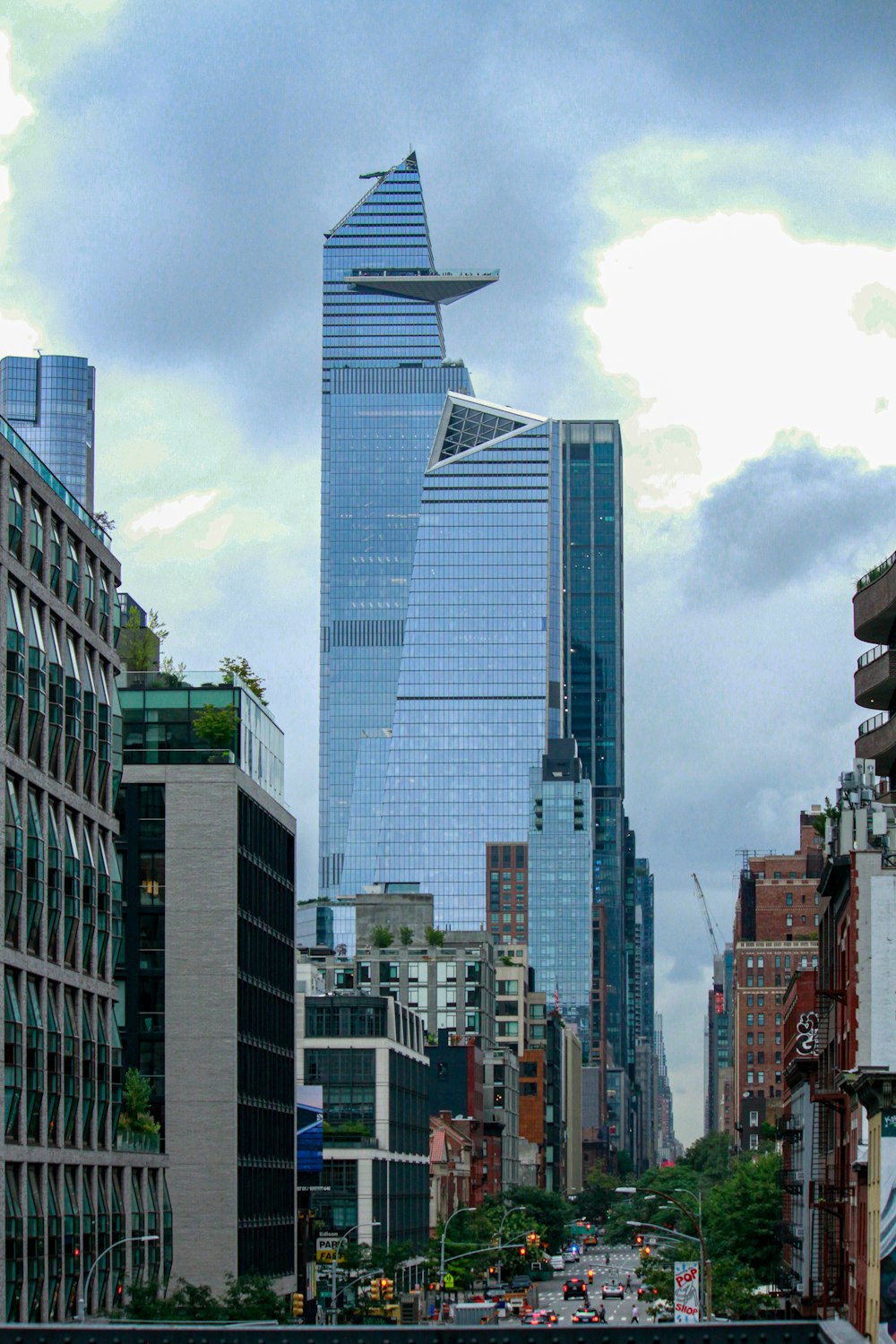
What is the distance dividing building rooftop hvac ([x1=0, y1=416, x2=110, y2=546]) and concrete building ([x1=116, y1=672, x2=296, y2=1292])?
14.3 metres

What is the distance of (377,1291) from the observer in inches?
4759

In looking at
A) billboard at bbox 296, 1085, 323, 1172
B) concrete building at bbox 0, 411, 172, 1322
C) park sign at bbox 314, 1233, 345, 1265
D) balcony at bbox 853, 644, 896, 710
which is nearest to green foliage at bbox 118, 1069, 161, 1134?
concrete building at bbox 0, 411, 172, 1322

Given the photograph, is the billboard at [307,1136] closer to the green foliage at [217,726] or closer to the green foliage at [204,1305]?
the green foliage at [217,726]

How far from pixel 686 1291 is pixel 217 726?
3516cm

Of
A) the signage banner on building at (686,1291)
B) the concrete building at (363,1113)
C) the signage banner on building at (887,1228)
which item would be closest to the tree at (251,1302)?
the signage banner on building at (686,1291)

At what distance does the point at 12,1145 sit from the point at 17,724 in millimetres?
13586

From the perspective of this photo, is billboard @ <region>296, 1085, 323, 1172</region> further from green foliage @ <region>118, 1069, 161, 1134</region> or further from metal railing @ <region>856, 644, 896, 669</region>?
metal railing @ <region>856, 644, 896, 669</region>

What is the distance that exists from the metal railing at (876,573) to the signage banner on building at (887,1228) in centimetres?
3138

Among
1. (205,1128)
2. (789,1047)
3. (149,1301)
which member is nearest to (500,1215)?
(789,1047)

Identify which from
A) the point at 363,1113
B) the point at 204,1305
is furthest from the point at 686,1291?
the point at 363,1113

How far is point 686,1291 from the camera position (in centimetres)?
8300

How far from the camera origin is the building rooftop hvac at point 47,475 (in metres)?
72.3

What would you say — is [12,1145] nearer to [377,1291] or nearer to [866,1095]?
[866,1095]

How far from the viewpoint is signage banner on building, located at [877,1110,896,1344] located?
5084 cm
